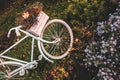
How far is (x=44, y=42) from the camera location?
871 centimetres

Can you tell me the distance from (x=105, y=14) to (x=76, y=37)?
0.83 metres

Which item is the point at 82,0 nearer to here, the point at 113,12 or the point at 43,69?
the point at 113,12

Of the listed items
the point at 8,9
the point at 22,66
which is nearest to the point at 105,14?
the point at 22,66

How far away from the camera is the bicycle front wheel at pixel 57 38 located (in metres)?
8.80

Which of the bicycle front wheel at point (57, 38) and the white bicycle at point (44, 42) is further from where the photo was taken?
the bicycle front wheel at point (57, 38)

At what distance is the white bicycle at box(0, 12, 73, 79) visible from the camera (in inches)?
336

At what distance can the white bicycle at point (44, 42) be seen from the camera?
28.0ft

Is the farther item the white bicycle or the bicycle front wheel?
the bicycle front wheel

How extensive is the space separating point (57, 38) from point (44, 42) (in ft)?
1.14

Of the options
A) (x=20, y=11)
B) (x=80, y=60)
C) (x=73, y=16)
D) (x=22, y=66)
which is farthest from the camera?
(x=20, y=11)

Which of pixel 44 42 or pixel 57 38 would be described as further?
pixel 57 38

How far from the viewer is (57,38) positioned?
29.3ft

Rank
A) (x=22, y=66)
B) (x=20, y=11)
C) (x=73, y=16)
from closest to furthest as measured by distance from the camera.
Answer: (x=22, y=66) → (x=73, y=16) → (x=20, y=11)

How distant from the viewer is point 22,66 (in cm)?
859
